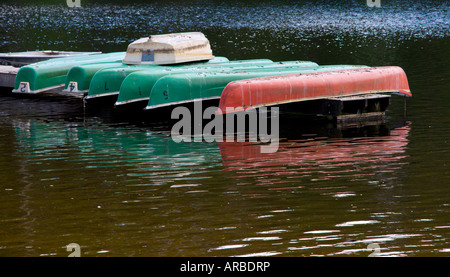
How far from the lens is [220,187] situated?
11.9 meters

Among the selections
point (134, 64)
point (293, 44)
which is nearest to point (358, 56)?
point (293, 44)

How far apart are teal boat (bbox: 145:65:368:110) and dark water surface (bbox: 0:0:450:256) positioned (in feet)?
2.94

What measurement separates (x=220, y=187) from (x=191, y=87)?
7.42 m

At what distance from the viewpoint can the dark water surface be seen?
916 centimetres

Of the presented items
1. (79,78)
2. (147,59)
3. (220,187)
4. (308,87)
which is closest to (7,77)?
(79,78)

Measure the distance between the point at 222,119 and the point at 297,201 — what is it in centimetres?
845

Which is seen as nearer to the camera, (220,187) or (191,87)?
(220,187)

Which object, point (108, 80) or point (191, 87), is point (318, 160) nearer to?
point (191, 87)

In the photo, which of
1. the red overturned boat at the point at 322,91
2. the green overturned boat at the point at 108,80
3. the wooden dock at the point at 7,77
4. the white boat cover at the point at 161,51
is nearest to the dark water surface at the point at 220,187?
the green overturned boat at the point at 108,80

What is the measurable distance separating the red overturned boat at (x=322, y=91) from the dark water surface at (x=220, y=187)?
2.64 ft

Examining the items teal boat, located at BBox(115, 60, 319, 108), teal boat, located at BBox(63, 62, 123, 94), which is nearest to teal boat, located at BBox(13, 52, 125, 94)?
teal boat, located at BBox(63, 62, 123, 94)

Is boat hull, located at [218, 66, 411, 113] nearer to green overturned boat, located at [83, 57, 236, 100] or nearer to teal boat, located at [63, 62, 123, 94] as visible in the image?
green overturned boat, located at [83, 57, 236, 100]

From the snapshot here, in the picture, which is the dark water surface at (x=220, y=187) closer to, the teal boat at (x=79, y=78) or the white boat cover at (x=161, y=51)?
the teal boat at (x=79, y=78)
